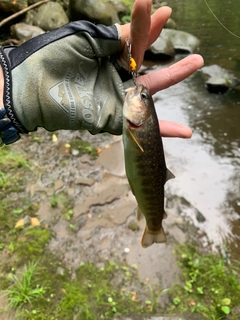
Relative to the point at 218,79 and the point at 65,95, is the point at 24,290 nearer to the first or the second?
the point at 65,95

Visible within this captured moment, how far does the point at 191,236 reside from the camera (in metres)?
4.08

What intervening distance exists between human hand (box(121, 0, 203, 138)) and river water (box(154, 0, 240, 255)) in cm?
245

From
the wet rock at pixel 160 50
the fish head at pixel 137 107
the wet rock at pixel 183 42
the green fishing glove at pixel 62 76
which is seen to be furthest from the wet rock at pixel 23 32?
the fish head at pixel 137 107

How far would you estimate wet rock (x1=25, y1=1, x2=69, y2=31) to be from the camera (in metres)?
8.61

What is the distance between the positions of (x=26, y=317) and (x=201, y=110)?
19.1ft

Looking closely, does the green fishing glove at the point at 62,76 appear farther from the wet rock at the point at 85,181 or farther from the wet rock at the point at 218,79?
the wet rock at the point at 218,79

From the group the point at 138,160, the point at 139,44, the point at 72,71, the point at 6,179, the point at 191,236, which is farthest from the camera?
the point at 6,179

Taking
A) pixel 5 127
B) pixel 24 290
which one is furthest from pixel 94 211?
pixel 5 127

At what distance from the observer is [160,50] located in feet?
32.3

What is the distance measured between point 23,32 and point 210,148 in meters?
5.11

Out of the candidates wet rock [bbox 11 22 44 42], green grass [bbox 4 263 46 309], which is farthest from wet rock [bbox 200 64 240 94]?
green grass [bbox 4 263 46 309]

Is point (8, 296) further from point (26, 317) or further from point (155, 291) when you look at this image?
point (155, 291)

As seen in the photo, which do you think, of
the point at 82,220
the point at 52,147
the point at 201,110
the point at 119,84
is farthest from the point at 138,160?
the point at 201,110

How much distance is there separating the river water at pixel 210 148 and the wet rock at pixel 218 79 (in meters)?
0.15
